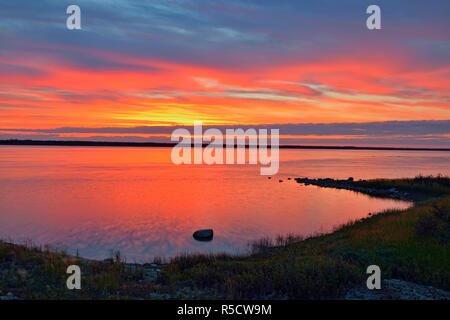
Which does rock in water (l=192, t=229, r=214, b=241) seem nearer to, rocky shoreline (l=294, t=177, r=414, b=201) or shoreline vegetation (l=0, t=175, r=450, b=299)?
shoreline vegetation (l=0, t=175, r=450, b=299)

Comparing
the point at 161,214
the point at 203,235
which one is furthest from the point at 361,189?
the point at 203,235

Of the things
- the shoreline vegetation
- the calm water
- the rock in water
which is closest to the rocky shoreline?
the calm water

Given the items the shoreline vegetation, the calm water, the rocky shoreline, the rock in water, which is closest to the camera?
the shoreline vegetation

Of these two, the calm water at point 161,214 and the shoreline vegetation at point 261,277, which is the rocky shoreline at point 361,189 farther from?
the shoreline vegetation at point 261,277

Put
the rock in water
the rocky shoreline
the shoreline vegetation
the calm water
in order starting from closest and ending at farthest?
A: the shoreline vegetation < the calm water < the rock in water < the rocky shoreline

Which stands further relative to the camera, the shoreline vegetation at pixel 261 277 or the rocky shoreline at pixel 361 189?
the rocky shoreline at pixel 361 189

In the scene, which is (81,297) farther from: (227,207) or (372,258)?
(227,207)

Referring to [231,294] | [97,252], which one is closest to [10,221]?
[97,252]

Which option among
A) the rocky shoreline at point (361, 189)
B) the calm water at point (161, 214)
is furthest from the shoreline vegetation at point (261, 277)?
the rocky shoreline at point (361, 189)

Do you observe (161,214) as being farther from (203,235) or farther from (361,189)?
(361,189)

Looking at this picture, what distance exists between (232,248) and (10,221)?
22.7m

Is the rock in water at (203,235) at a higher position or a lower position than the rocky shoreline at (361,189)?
lower

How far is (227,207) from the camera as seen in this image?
42188 mm
